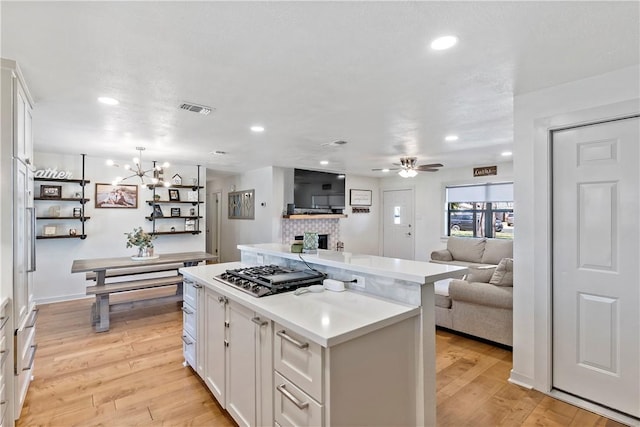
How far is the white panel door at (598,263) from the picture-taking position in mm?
2088

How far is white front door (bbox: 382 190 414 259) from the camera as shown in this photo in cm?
782

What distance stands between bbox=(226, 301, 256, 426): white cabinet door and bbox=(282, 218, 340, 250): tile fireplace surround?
15.4ft

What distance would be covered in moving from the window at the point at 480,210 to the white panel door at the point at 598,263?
411 centimetres

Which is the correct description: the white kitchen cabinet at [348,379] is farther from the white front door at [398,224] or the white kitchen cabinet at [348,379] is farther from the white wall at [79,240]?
the white front door at [398,224]

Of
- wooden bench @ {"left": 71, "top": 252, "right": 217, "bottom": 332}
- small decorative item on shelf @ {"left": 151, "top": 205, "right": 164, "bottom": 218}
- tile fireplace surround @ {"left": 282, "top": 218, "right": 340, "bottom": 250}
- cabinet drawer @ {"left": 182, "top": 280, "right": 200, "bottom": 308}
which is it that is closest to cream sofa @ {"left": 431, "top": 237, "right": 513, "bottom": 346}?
cabinet drawer @ {"left": 182, "top": 280, "right": 200, "bottom": 308}

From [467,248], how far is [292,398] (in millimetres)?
5710

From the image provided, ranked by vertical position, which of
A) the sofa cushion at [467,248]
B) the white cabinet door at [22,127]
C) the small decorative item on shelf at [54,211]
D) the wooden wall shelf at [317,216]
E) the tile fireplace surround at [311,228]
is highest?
the white cabinet door at [22,127]

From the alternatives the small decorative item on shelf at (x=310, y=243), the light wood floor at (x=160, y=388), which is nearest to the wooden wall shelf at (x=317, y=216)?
the light wood floor at (x=160, y=388)

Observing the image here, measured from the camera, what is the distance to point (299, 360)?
1.48m

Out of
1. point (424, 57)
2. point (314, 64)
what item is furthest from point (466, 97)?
point (314, 64)

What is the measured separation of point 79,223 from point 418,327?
5619 mm

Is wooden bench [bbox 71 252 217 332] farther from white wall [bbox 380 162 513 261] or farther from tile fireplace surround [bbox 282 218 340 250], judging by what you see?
white wall [bbox 380 162 513 261]

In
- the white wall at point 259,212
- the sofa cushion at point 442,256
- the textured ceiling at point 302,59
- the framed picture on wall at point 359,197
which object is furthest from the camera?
the framed picture on wall at point 359,197

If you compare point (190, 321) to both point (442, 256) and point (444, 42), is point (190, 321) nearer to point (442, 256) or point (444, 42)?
point (444, 42)
